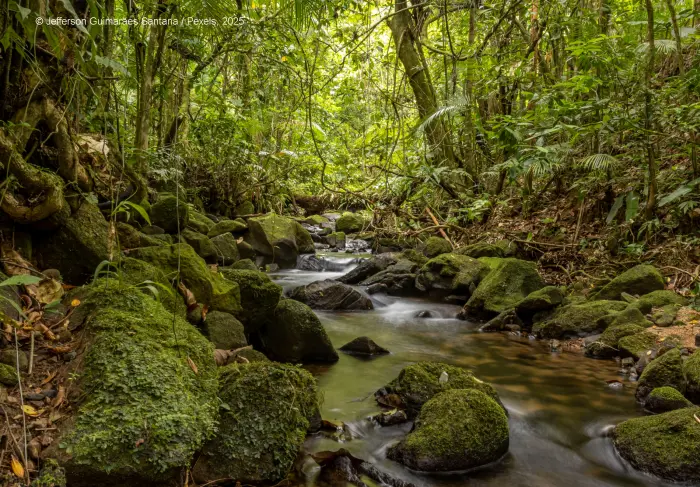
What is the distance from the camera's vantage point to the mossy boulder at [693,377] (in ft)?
11.8

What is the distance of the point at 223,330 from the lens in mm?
4027

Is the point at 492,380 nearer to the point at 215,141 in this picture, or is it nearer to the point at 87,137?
the point at 87,137

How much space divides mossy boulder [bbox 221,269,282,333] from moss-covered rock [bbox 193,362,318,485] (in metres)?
1.73

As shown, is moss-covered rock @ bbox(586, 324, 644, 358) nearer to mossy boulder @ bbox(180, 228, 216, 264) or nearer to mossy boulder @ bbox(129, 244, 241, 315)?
mossy boulder @ bbox(129, 244, 241, 315)

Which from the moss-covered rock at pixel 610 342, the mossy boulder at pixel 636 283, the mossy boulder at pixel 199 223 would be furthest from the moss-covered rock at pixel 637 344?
the mossy boulder at pixel 199 223

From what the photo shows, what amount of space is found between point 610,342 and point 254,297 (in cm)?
364

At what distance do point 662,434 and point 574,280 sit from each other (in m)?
4.51

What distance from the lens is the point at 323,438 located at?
3281 mm

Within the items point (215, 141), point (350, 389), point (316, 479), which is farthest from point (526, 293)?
point (215, 141)

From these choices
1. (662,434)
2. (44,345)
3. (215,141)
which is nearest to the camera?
(44,345)

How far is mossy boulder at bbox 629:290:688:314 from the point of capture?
5.59 metres

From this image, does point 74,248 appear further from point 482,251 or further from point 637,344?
point 482,251

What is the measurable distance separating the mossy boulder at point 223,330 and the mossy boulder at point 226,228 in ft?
17.2

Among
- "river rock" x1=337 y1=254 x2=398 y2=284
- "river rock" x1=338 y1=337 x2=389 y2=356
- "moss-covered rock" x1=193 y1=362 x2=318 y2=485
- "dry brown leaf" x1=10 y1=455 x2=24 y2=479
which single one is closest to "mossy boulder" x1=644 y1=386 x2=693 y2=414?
"river rock" x1=338 y1=337 x2=389 y2=356
